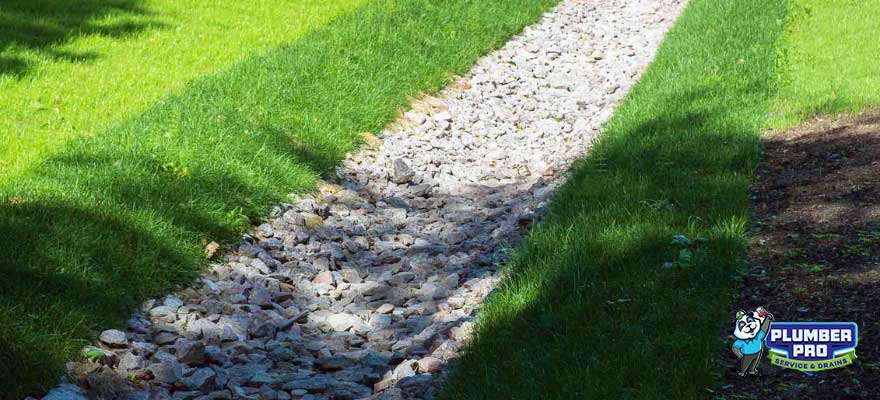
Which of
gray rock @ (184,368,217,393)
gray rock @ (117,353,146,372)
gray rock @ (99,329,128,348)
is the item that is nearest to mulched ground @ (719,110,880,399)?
gray rock @ (184,368,217,393)

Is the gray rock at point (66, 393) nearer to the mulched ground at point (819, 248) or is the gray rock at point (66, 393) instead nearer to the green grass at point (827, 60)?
the mulched ground at point (819, 248)

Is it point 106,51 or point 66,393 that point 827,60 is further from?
point 66,393

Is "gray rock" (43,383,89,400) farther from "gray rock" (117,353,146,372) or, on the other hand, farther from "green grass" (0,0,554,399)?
"gray rock" (117,353,146,372)

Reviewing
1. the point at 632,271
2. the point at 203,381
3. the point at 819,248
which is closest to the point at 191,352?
the point at 203,381

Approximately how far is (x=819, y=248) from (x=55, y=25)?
8151 millimetres

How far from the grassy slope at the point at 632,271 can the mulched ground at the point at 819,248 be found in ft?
0.49

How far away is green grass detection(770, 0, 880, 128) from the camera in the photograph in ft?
26.1

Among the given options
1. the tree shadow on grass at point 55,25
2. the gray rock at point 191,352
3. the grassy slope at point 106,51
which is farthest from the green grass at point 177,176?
the tree shadow on grass at point 55,25

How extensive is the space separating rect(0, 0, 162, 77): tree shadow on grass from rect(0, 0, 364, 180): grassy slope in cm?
1

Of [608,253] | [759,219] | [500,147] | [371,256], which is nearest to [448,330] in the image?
[608,253]

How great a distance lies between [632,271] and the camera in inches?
199

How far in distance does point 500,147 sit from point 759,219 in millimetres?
3507

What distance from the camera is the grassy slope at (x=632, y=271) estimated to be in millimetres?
4121

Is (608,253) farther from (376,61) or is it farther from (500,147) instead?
(376,61)
